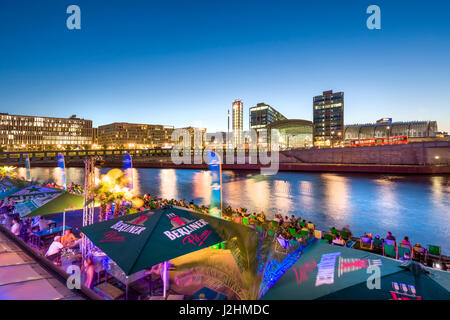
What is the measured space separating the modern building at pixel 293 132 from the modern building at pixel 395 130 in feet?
60.9

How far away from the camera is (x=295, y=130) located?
394ft

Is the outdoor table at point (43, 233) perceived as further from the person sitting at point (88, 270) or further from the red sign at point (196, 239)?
the red sign at point (196, 239)

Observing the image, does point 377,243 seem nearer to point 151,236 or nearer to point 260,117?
point 151,236

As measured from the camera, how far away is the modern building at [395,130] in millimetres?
96650

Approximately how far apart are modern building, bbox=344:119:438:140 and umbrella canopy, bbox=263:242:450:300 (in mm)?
118139

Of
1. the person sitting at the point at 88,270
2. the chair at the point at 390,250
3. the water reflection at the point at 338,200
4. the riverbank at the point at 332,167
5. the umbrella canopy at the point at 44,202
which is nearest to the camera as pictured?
the person sitting at the point at 88,270

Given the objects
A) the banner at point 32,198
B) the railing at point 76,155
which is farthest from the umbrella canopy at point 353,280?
the railing at point 76,155

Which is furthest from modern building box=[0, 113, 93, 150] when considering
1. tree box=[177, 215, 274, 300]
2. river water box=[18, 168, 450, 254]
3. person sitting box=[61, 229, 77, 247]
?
tree box=[177, 215, 274, 300]

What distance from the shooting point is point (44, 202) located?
9375 mm

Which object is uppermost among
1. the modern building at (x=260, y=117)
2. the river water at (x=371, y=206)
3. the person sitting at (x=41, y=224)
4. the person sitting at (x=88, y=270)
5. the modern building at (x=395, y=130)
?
the modern building at (x=260, y=117)

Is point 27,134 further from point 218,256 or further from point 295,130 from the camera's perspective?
point 218,256

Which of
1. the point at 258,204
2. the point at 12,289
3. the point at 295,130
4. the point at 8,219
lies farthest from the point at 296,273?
the point at 295,130

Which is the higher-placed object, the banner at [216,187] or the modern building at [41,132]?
the modern building at [41,132]
